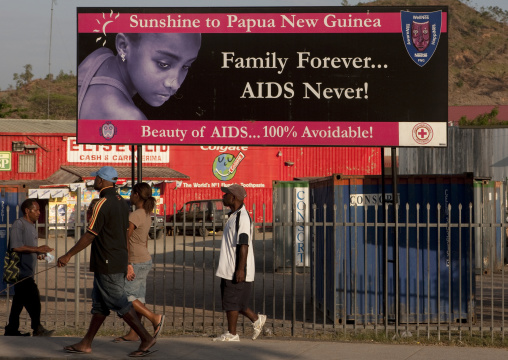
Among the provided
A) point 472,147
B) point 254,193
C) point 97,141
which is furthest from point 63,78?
point 97,141

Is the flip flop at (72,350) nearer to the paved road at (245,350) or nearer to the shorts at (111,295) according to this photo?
the paved road at (245,350)

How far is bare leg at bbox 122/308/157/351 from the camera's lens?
329 inches

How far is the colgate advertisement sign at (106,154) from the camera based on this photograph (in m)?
41.6

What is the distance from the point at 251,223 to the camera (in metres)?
9.40

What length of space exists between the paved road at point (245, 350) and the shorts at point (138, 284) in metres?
0.55

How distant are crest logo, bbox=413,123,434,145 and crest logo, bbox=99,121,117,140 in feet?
14.0

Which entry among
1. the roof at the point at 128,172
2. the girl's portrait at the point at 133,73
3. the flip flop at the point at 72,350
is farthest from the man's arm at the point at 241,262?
the roof at the point at 128,172

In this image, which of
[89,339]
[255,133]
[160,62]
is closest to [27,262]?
[89,339]

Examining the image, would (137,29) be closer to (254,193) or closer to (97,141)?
(97,141)

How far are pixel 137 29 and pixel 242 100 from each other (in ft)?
5.91

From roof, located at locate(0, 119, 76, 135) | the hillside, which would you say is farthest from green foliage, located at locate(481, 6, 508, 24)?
roof, located at locate(0, 119, 76, 135)

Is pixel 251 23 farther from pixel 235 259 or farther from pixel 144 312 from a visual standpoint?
pixel 144 312

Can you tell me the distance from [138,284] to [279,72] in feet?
12.8

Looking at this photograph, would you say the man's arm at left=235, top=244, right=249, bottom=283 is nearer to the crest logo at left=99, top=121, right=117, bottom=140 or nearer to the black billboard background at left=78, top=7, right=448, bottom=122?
the black billboard background at left=78, top=7, right=448, bottom=122
